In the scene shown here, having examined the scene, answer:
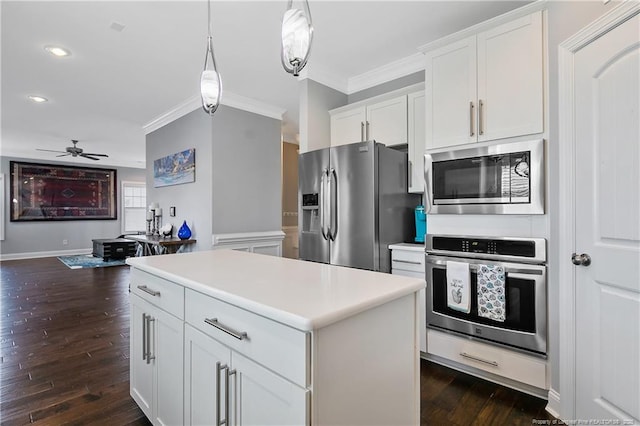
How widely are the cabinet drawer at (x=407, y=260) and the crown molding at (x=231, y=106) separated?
9.46 feet

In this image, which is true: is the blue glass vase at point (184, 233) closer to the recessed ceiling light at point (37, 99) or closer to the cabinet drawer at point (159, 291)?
the recessed ceiling light at point (37, 99)

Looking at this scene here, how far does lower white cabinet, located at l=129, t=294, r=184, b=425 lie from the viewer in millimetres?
1364

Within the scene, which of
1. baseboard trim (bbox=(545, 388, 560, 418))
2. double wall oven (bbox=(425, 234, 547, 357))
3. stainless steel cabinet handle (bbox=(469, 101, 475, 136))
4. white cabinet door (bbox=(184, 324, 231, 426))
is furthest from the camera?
stainless steel cabinet handle (bbox=(469, 101, 475, 136))

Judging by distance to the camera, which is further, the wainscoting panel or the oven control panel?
the wainscoting panel

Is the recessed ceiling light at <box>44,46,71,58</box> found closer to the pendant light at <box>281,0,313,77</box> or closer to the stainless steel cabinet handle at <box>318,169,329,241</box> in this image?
the stainless steel cabinet handle at <box>318,169,329,241</box>

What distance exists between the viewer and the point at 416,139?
9.03 feet

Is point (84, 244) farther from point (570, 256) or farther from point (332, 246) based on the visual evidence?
point (570, 256)

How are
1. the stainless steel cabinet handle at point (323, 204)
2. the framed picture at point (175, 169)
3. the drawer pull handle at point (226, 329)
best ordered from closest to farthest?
the drawer pull handle at point (226, 329) < the stainless steel cabinet handle at point (323, 204) < the framed picture at point (175, 169)

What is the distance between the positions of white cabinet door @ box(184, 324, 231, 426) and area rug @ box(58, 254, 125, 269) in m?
6.59

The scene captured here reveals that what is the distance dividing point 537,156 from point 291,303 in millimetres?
1784

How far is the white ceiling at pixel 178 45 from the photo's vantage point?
2.30m

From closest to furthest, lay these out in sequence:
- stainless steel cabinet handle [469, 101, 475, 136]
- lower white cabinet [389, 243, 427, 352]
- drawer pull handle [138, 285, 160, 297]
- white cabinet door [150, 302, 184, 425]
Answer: white cabinet door [150, 302, 184, 425] < drawer pull handle [138, 285, 160, 297] < stainless steel cabinet handle [469, 101, 475, 136] < lower white cabinet [389, 243, 427, 352]

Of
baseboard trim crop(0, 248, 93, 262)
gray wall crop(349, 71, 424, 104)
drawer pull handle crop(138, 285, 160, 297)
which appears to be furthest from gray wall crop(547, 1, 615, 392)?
baseboard trim crop(0, 248, 93, 262)

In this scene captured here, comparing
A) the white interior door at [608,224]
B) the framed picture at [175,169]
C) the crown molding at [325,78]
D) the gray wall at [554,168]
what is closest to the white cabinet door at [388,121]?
the crown molding at [325,78]
